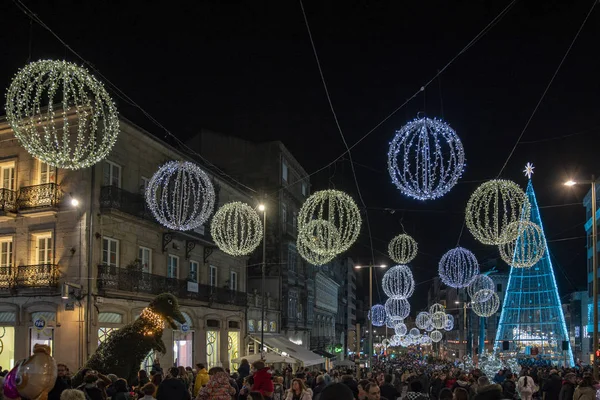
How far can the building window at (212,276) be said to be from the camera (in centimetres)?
3825

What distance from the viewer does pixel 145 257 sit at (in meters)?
30.9

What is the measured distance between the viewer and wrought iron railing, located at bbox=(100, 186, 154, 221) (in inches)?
1061

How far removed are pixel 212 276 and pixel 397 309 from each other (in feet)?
46.5

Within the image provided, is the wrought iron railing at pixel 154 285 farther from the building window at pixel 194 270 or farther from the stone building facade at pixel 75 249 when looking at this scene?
the building window at pixel 194 270

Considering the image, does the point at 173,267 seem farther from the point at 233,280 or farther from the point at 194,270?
the point at 233,280

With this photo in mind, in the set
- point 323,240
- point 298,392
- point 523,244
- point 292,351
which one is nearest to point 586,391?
point 298,392

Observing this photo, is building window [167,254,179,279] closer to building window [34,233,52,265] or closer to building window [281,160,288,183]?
building window [34,233,52,265]

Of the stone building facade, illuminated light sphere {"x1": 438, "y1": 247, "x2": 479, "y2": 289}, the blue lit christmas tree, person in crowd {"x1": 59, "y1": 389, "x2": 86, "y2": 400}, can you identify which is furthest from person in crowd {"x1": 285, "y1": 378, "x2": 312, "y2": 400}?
the blue lit christmas tree

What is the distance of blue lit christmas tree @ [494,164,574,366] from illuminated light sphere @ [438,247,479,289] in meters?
17.5

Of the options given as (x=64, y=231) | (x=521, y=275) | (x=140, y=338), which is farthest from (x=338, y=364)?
(x=140, y=338)

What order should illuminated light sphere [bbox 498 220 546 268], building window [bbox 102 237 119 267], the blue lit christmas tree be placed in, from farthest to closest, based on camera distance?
the blue lit christmas tree
building window [bbox 102 237 119 267]
illuminated light sphere [bbox 498 220 546 268]

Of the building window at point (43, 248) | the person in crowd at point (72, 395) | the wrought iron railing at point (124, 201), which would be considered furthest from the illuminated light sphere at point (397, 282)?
the person in crowd at point (72, 395)

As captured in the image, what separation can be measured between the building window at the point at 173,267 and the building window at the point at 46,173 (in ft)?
26.5

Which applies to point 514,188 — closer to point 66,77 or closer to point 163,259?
point 66,77
